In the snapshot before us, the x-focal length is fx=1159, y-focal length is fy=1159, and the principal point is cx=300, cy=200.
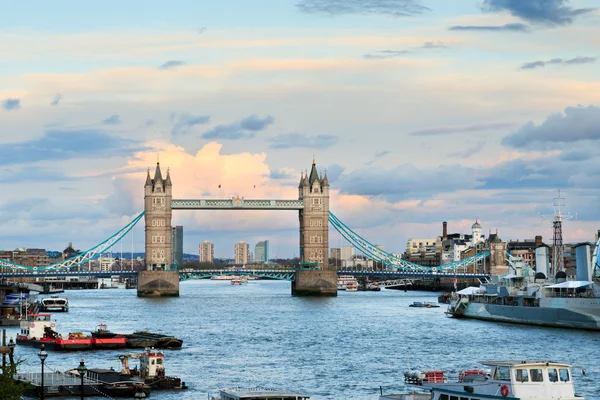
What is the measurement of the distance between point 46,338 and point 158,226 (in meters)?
75.8

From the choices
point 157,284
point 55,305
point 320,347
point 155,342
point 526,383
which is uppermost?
point 157,284

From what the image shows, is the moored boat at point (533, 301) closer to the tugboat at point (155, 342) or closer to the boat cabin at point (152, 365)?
the tugboat at point (155, 342)

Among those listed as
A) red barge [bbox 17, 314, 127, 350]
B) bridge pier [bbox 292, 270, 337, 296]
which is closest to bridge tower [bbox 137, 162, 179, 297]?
bridge pier [bbox 292, 270, 337, 296]

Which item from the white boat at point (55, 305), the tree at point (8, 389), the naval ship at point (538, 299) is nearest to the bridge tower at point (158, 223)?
the white boat at point (55, 305)

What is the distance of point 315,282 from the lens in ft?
448

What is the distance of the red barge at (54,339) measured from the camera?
203ft

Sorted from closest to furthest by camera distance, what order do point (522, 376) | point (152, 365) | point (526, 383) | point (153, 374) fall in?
1. point (526, 383)
2. point (522, 376)
3. point (153, 374)
4. point (152, 365)

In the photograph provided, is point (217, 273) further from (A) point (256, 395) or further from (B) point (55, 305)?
(A) point (256, 395)

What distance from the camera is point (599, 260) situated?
83.6 m

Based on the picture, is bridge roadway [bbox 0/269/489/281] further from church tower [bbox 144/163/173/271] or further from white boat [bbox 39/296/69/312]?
white boat [bbox 39/296/69/312]

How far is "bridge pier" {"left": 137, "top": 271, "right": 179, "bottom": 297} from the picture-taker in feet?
432

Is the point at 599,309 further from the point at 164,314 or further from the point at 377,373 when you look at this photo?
the point at 164,314

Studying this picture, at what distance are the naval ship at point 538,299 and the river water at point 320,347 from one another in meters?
2.10

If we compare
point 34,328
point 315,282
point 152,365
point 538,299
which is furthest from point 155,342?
point 315,282
